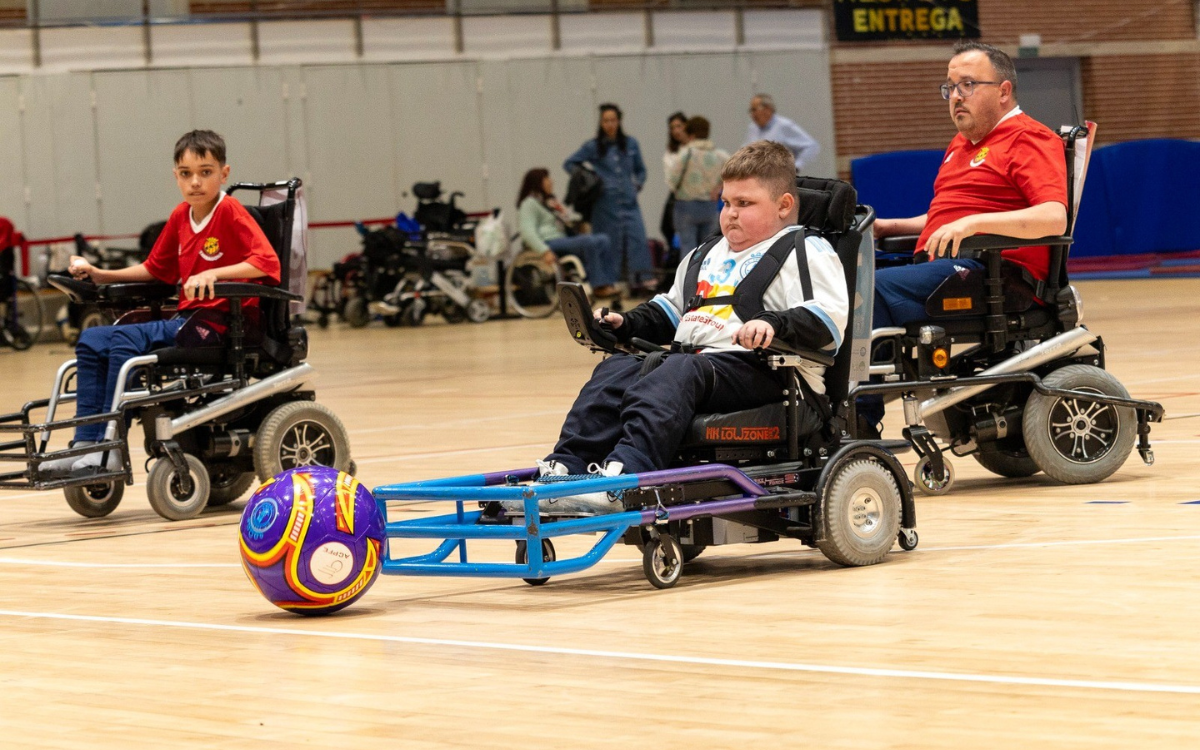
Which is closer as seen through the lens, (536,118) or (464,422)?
(464,422)

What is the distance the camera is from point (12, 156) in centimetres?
Answer: 2022

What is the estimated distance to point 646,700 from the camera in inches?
132

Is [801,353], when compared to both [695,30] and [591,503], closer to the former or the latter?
[591,503]

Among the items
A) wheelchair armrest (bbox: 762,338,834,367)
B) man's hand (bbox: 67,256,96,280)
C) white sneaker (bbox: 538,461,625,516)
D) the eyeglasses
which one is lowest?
white sneaker (bbox: 538,461,625,516)

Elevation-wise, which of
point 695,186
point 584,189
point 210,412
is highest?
point 584,189

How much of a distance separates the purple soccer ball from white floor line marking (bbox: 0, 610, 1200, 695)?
0.13 metres

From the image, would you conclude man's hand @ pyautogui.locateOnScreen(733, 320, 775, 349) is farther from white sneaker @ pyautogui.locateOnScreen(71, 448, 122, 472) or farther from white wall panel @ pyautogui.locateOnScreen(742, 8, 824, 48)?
white wall panel @ pyautogui.locateOnScreen(742, 8, 824, 48)

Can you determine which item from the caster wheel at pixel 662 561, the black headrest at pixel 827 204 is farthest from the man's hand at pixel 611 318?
the caster wheel at pixel 662 561

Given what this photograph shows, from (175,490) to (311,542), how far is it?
2.45 metres

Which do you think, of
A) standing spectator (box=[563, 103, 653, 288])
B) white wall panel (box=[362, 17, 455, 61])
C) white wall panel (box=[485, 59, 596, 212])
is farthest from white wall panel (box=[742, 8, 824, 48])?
standing spectator (box=[563, 103, 653, 288])

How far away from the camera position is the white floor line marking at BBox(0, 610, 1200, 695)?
3.28 metres

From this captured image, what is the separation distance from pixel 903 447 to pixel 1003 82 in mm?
1796

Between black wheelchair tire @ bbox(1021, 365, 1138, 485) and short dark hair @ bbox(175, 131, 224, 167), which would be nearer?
black wheelchair tire @ bbox(1021, 365, 1138, 485)

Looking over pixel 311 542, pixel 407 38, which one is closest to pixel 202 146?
pixel 311 542
